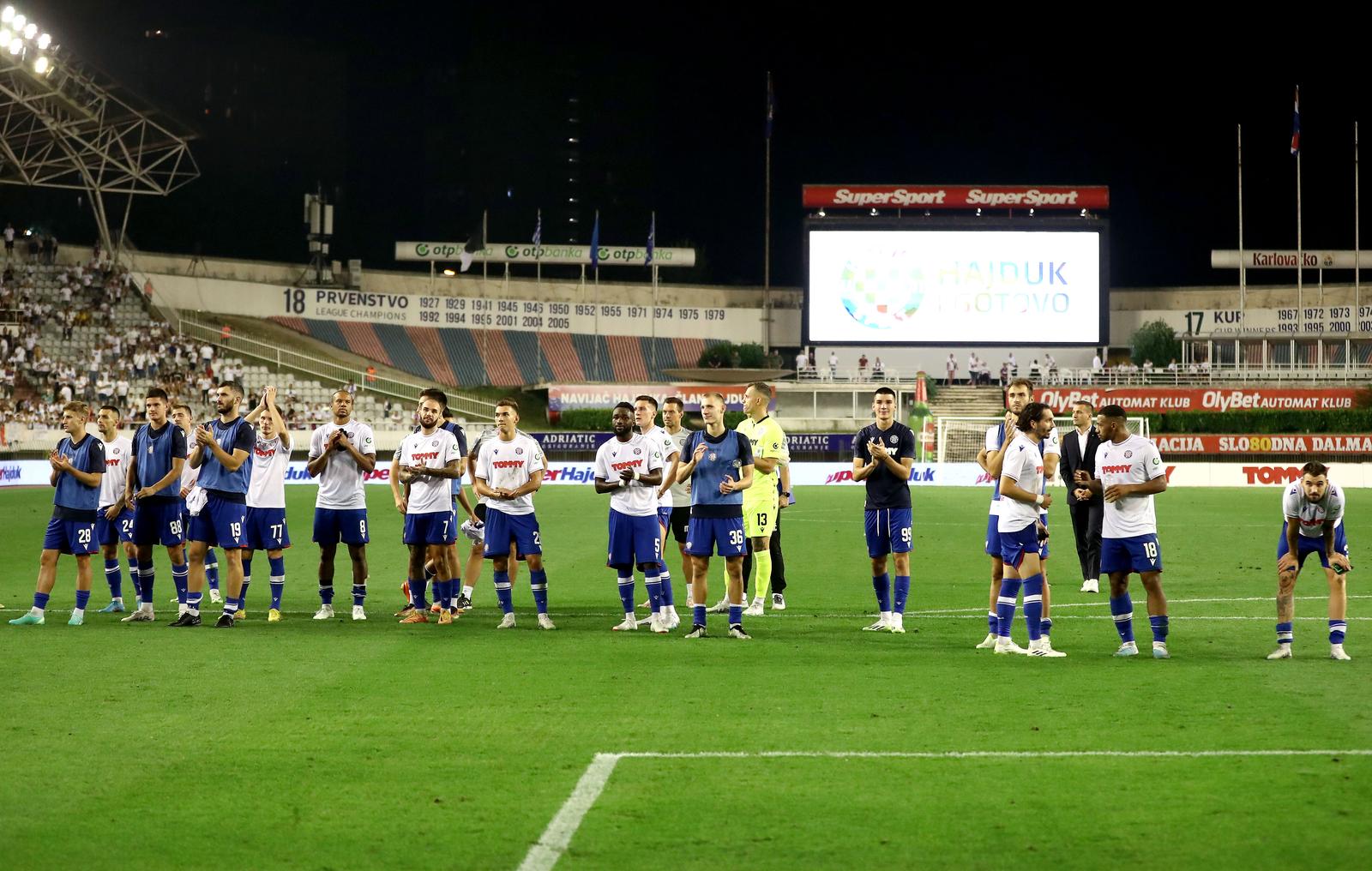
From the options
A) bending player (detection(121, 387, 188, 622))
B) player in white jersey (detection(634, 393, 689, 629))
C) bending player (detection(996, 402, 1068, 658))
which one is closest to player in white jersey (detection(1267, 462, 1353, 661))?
bending player (detection(996, 402, 1068, 658))

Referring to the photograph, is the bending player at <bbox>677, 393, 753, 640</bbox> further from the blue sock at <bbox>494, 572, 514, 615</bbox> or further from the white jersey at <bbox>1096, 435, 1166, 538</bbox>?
the white jersey at <bbox>1096, 435, 1166, 538</bbox>

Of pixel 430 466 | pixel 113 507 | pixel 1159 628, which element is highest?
pixel 430 466

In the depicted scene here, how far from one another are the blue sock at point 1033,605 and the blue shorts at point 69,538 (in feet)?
29.3

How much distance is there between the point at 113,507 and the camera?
47.9 feet

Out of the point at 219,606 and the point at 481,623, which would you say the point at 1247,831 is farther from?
the point at 219,606

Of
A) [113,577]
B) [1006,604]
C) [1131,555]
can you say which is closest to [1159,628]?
[1131,555]

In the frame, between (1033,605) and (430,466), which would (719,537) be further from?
(430,466)

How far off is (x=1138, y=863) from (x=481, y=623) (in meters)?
8.97

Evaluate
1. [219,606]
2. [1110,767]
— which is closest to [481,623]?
[219,606]

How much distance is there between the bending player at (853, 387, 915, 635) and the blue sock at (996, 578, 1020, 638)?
152 centimetres

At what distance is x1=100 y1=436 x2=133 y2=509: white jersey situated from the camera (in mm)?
14977

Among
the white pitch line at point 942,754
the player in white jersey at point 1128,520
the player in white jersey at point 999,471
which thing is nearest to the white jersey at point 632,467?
the player in white jersey at point 999,471

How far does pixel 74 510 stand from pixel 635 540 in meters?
5.56

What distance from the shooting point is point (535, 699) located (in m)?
9.41
